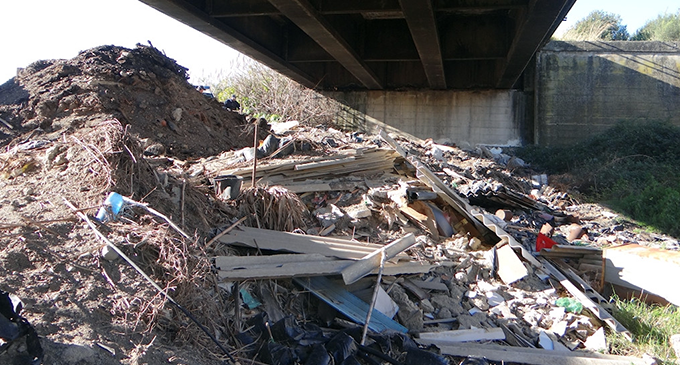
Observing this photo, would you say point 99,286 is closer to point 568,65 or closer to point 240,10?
point 240,10

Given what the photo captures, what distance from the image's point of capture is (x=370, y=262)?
5172 millimetres

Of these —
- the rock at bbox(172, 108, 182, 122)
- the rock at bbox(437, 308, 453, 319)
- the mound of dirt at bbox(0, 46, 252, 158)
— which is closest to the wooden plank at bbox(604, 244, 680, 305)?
the rock at bbox(437, 308, 453, 319)

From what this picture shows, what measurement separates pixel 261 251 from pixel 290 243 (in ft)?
0.99

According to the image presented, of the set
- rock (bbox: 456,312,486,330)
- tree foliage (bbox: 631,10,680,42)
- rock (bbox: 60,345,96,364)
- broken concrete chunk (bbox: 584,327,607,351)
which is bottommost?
broken concrete chunk (bbox: 584,327,607,351)

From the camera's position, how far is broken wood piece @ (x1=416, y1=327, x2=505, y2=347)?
194 inches

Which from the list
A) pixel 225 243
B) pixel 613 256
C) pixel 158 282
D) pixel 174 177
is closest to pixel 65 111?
pixel 174 177

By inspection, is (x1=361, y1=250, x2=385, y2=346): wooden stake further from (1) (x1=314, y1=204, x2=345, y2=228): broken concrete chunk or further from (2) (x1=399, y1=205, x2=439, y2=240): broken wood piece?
(2) (x1=399, y1=205, x2=439, y2=240): broken wood piece

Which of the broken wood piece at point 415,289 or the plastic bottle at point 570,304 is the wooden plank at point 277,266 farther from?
the plastic bottle at point 570,304

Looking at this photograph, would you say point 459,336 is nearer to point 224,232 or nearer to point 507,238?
point 507,238

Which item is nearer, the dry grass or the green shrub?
the green shrub

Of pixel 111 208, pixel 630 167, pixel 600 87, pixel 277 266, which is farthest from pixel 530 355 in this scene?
pixel 600 87

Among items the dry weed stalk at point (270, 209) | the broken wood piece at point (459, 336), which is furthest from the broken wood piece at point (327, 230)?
the broken wood piece at point (459, 336)

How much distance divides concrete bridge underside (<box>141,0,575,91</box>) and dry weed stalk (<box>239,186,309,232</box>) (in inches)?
140

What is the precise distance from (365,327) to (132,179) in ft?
7.80
